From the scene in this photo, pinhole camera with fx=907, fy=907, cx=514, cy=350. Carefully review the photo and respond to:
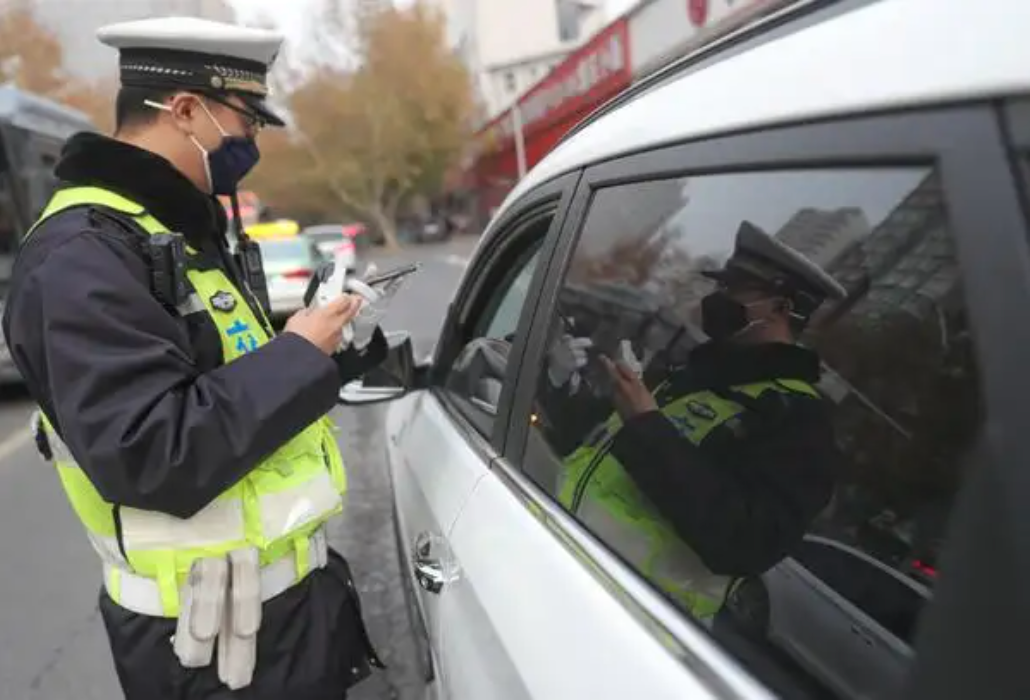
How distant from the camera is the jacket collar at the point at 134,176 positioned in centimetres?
157

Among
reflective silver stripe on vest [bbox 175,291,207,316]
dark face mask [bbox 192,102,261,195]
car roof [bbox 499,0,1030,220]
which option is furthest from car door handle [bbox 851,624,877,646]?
dark face mask [bbox 192,102,261,195]

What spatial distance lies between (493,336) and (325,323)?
0.73 metres

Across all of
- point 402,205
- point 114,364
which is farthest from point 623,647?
point 402,205

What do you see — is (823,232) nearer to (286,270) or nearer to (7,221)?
(7,221)

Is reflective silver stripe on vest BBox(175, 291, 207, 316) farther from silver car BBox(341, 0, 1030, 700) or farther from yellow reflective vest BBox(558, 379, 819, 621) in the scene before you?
yellow reflective vest BBox(558, 379, 819, 621)

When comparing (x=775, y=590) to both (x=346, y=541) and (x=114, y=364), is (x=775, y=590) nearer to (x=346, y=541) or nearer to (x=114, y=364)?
(x=114, y=364)

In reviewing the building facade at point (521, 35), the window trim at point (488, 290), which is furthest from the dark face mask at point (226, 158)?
the building facade at point (521, 35)

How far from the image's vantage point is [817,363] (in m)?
1.08

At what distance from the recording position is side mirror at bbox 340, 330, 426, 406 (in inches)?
101

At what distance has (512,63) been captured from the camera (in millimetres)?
59094

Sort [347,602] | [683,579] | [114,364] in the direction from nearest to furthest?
[683,579] → [114,364] → [347,602]

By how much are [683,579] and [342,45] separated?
51.6 meters

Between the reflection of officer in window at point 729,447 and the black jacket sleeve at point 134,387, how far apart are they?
51 cm

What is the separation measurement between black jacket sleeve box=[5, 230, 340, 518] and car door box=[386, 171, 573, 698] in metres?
0.44
